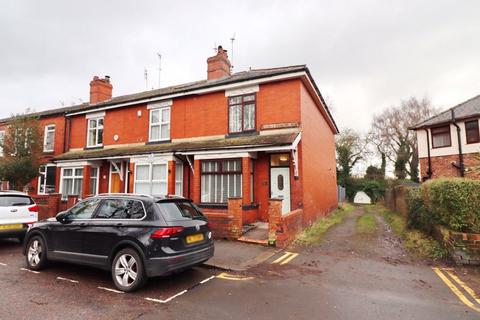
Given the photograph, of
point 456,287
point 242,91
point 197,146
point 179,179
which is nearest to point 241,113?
point 242,91

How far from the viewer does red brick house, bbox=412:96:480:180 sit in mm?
18562

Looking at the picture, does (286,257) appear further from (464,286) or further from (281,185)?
(281,185)

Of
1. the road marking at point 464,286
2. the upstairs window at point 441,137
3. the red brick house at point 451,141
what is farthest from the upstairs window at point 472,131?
the road marking at point 464,286

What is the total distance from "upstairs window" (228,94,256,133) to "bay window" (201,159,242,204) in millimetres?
1734

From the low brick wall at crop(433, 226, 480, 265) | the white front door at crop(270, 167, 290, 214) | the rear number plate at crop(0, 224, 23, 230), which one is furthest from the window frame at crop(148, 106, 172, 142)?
the low brick wall at crop(433, 226, 480, 265)

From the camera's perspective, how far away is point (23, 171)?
15.7m

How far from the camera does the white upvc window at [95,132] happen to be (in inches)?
656

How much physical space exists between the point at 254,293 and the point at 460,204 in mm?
5880

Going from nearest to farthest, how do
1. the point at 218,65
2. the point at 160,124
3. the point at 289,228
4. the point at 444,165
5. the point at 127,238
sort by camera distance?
1. the point at 127,238
2. the point at 289,228
3. the point at 160,124
4. the point at 218,65
5. the point at 444,165

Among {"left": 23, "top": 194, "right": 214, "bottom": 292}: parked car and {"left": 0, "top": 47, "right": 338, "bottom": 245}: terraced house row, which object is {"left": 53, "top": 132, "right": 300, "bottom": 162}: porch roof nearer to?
{"left": 0, "top": 47, "right": 338, "bottom": 245}: terraced house row

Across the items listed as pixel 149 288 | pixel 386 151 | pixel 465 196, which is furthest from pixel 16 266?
pixel 386 151

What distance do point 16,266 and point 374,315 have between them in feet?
24.5

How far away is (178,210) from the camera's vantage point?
566 centimetres

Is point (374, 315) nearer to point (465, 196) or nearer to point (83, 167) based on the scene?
point (465, 196)
